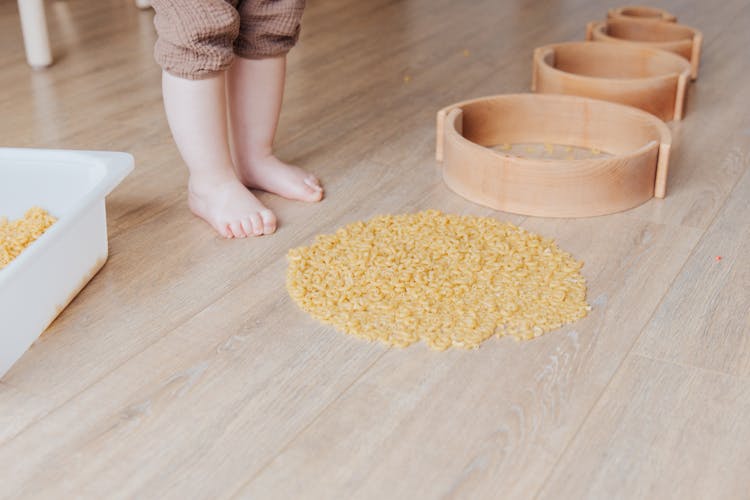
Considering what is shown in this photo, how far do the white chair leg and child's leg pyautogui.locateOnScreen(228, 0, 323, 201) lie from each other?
0.82 meters

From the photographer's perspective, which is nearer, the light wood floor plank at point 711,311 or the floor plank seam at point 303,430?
the floor plank seam at point 303,430

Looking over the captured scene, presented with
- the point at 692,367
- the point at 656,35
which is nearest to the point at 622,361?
the point at 692,367

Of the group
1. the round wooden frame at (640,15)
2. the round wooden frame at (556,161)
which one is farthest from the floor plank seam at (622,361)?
the round wooden frame at (640,15)

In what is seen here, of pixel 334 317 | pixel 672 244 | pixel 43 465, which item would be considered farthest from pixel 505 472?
pixel 672 244

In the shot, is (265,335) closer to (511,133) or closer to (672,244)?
(672,244)

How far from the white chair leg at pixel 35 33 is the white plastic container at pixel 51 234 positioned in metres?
0.87

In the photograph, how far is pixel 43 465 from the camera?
0.88m

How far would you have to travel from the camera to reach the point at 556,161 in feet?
4.53

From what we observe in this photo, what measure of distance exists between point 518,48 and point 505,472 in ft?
5.27

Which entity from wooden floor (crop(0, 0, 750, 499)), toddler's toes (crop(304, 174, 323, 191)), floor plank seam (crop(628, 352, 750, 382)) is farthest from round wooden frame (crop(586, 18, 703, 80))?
floor plank seam (crop(628, 352, 750, 382))

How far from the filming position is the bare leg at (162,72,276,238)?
4.30 ft

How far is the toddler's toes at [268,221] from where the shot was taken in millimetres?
1346

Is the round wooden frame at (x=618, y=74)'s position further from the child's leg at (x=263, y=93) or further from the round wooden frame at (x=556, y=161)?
the child's leg at (x=263, y=93)

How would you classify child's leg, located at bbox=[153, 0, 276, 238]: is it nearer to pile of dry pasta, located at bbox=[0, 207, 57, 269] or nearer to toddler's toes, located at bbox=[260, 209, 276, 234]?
toddler's toes, located at bbox=[260, 209, 276, 234]
